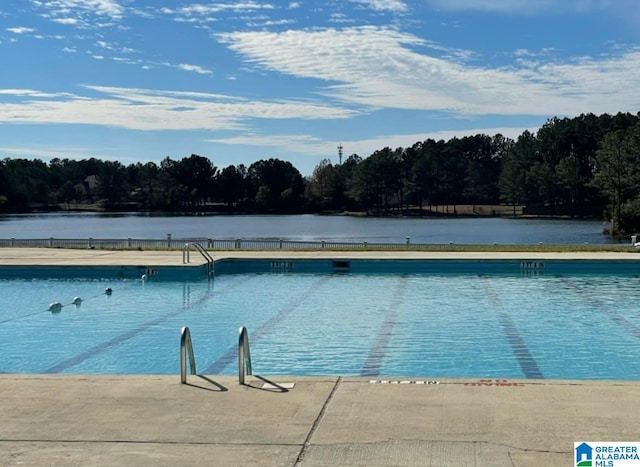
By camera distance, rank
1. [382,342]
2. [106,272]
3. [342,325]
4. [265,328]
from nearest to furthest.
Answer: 1. [382,342]
2. [265,328]
3. [342,325]
4. [106,272]

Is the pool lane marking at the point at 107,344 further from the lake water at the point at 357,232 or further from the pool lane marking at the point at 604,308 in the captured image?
the lake water at the point at 357,232

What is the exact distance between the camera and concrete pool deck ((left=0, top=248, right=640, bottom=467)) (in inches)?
192

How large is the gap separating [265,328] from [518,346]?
421cm

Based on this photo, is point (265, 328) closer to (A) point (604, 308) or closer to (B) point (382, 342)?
(B) point (382, 342)

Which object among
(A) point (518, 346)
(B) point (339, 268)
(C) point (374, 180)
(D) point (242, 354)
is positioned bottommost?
(A) point (518, 346)

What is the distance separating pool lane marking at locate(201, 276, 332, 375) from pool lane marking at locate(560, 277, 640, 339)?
593 cm

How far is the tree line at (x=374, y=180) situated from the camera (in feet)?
327

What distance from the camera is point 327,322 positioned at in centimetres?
1319

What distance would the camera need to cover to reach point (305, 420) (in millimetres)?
5637

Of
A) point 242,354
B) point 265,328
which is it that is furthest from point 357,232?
point 242,354

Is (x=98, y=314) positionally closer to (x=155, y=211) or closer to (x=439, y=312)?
(x=439, y=312)

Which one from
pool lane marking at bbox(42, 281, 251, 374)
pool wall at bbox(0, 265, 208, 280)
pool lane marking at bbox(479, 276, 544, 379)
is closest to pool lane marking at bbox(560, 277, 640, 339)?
pool lane marking at bbox(479, 276, 544, 379)

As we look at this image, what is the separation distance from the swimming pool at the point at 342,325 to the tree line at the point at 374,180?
7599 cm

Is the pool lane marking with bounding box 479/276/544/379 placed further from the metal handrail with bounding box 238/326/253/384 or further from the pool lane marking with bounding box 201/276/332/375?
the metal handrail with bounding box 238/326/253/384
